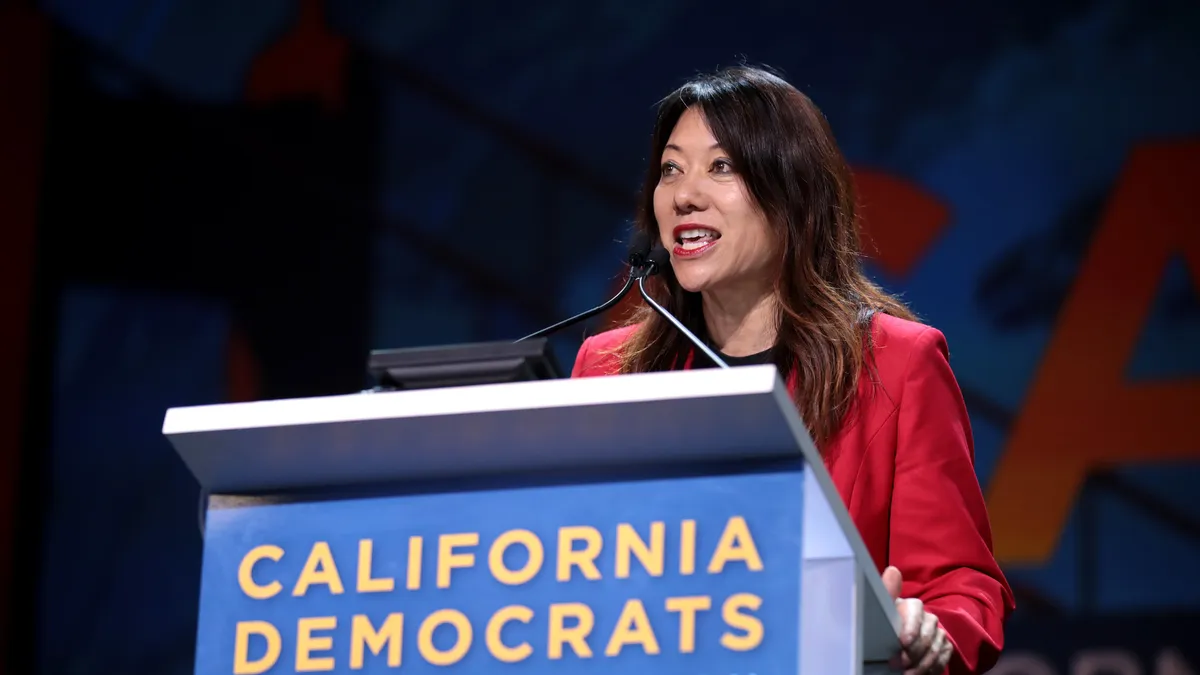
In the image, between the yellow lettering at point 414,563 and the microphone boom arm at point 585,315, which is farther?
the microphone boom arm at point 585,315

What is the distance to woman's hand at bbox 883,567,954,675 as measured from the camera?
1248mm

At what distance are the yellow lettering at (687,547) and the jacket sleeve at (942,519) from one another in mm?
461

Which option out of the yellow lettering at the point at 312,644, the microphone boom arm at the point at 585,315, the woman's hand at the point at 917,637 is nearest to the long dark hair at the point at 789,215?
the microphone boom arm at the point at 585,315

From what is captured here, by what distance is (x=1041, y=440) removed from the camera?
137 inches

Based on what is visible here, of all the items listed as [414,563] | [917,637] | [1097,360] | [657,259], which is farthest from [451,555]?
[1097,360]

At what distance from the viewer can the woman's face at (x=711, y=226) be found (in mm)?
1857

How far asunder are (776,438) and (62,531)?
3.58 metres

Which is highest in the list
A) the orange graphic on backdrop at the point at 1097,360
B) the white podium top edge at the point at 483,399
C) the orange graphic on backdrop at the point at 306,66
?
the orange graphic on backdrop at the point at 306,66

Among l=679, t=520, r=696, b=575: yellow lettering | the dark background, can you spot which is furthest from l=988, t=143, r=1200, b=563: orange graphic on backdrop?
l=679, t=520, r=696, b=575: yellow lettering

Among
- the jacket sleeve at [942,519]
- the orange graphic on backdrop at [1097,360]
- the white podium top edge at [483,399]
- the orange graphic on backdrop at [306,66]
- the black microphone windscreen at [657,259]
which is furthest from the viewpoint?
the orange graphic on backdrop at [306,66]

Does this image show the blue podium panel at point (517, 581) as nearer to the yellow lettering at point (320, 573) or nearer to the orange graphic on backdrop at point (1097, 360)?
the yellow lettering at point (320, 573)

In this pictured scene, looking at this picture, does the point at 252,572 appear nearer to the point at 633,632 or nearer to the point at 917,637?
the point at 633,632

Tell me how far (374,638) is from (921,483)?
2.35 ft

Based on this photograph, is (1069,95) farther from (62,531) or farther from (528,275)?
(62,531)
